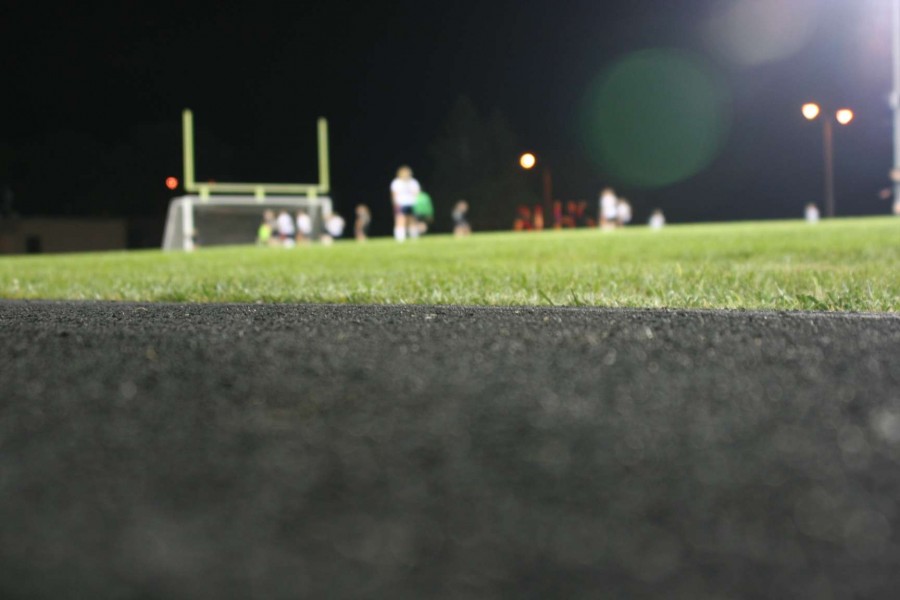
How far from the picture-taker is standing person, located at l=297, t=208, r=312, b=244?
3169 centimetres

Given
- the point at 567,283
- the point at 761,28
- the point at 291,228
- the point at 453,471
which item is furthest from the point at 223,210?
the point at 453,471

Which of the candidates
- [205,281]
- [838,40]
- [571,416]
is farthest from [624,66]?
[571,416]

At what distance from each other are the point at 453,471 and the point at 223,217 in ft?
107

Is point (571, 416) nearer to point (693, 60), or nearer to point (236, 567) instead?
point (236, 567)

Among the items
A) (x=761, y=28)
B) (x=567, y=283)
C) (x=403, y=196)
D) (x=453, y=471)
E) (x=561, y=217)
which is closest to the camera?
(x=453, y=471)

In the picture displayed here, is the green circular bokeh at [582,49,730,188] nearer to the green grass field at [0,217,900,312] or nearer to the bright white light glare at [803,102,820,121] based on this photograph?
the bright white light glare at [803,102,820,121]

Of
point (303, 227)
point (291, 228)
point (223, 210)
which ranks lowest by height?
point (291, 228)

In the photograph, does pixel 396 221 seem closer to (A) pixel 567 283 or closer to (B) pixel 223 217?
(B) pixel 223 217

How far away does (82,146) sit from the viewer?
57219mm

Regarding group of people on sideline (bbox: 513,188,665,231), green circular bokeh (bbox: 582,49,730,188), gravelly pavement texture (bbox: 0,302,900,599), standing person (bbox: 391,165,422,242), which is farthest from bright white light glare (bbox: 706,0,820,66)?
gravelly pavement texture (bbox: 0,302,900,599)

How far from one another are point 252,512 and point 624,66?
6153 centimetres

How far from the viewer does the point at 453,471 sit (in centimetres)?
158

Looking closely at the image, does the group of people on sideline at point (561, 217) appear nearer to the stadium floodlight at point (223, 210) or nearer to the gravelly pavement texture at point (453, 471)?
the stadium floodlight at point (223, 210)

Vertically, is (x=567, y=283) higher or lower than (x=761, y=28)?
lower
